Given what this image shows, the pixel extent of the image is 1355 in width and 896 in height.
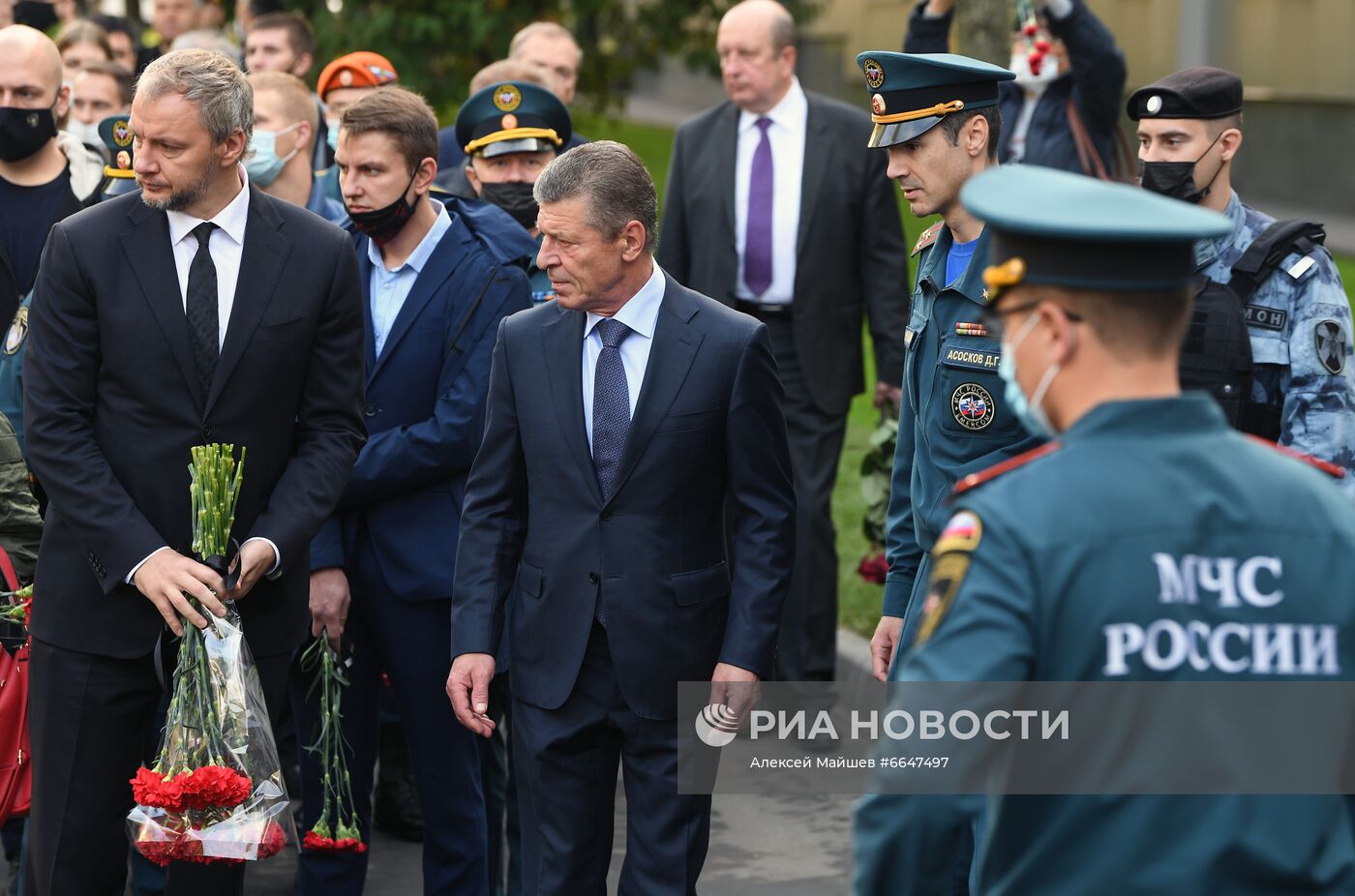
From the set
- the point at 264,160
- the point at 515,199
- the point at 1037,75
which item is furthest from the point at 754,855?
the point at 1037,75

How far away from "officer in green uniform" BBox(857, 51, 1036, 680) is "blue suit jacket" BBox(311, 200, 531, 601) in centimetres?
136

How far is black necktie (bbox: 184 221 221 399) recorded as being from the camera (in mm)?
4527

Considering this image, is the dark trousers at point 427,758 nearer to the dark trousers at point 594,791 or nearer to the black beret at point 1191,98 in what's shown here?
the dark trousers at point 594,791

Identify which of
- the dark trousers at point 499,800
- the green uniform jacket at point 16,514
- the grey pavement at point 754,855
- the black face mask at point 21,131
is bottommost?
the grey pavement at point 754,855

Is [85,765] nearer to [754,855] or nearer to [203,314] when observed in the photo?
[203,314]

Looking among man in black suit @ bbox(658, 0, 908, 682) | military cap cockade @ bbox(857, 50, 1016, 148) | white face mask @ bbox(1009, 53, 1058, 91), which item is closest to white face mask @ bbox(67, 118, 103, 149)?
man in black suit @ bbox(658, 0, 908, 682)

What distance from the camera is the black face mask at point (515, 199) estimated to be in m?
6.55

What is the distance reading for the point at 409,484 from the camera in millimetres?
5379

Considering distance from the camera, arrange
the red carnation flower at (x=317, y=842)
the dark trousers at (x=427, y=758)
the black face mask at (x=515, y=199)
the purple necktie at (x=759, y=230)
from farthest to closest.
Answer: the purple necktie at (x=759, y=230) < the black face mask at (x=515, y=199) < the dark trousers at (x=427, y=758) < the red carnation flower at (x=317, y=842)

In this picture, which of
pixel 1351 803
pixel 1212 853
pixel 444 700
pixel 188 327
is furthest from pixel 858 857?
pixel 444 700

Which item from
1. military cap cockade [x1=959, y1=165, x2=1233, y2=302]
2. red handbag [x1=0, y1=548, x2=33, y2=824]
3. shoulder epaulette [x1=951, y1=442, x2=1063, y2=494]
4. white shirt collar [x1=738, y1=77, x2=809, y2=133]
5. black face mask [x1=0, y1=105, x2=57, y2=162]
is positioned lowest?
red handbag [x1=0, y1=548, x2=33, y2=824]

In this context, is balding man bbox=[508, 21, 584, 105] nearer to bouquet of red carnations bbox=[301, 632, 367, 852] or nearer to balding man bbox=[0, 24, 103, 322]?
balding man bbox=[0, 24, 103, 322]

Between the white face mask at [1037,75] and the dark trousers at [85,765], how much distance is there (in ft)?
16.6

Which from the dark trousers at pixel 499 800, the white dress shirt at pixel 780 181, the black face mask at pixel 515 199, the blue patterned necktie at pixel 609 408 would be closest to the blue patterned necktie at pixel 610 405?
the blue patterned necktie at pixel 609 408
